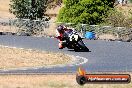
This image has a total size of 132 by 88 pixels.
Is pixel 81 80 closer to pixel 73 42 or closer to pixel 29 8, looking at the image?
pixel 73 42

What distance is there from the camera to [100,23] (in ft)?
187

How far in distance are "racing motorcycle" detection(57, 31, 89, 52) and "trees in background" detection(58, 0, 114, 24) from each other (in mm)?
18709

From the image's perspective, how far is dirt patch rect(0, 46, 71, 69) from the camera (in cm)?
2895

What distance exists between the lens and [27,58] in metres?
31.5

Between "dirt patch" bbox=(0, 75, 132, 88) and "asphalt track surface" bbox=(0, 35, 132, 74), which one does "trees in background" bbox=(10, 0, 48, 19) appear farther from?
"dirt patch" bbox=(0, 75, 132, 88)

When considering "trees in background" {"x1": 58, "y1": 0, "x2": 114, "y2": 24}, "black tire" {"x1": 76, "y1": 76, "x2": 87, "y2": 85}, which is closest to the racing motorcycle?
"black tire" {"x1": 76, "y1": 76, "x2": 87, "y2": 85}

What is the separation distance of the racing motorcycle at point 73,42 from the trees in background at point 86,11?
18709 millimetres

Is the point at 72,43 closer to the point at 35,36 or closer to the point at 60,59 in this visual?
the point at 60,59

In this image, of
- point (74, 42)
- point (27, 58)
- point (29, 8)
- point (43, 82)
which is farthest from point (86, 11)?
point (43, 82)

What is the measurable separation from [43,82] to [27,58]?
31.5ft

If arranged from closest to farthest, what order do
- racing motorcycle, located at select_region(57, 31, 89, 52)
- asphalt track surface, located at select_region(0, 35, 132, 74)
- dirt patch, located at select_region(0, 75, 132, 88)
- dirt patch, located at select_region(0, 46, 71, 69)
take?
1. dirt patch, located at select_region(0, 75, 132, 88)
2. asphalt track surface, located at select_region(0, 35, 132, 74)
3. dirt patch, located at select_region(0, 46, 71, 69)
4. racing motorcycle, located at select_region(57, 31, 89, 52)

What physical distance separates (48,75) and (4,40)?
2084 centimetres

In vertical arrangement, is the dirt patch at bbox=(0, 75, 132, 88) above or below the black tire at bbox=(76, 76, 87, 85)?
below

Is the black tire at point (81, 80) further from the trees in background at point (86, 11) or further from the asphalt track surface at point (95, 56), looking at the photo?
the trees in background at point (86, 11)
